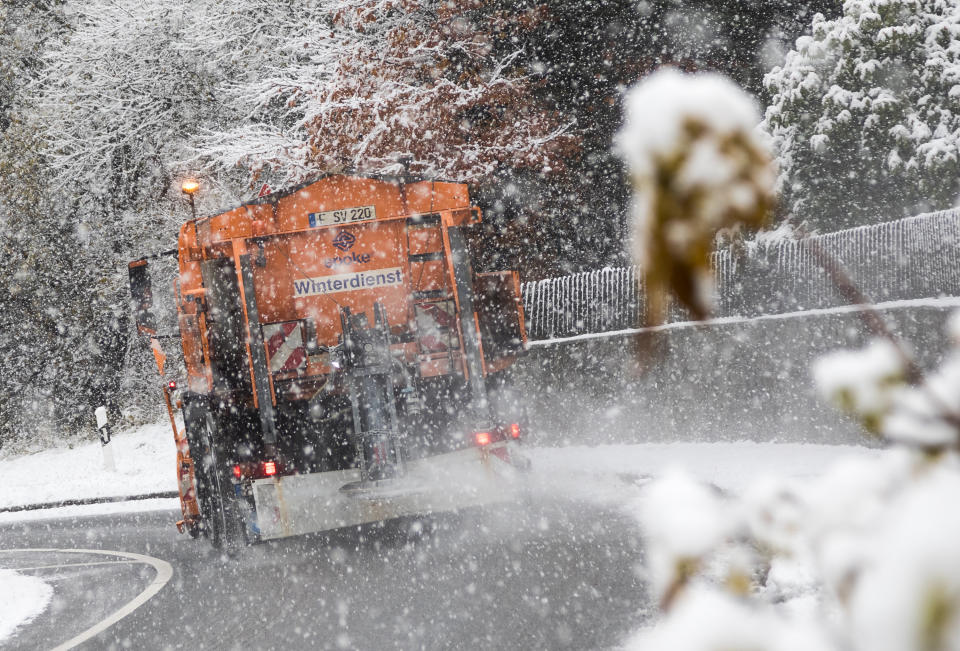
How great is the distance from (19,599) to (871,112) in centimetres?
1097

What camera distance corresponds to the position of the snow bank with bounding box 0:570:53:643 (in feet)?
25.8

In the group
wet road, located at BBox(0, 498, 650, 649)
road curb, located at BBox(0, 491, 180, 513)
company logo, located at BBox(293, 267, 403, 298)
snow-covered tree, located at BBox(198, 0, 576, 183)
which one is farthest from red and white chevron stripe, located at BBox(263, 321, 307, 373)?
road curb, located at BBox(0, 491, 180, 513)

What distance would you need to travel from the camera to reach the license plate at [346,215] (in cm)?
933

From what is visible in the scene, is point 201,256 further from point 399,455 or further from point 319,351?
point 399,455

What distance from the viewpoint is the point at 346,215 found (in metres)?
9.38

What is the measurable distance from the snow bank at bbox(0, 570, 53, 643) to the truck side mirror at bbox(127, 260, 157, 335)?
280 centimetres

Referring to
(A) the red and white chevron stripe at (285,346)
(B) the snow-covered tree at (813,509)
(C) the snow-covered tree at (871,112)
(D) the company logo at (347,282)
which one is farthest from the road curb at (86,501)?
(B) the snow-covered tree at (813,509)

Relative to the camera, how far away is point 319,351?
932 cm

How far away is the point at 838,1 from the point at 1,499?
59.8 ft

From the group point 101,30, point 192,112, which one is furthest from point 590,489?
point 101,30

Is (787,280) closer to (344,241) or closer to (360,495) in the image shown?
(344,241)

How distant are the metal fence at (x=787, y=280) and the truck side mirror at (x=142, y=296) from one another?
6.18 metres

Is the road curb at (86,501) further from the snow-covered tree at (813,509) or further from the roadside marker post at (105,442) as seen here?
the snow-covered tree at (813,509)

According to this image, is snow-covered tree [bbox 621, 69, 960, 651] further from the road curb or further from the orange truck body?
the road curb
